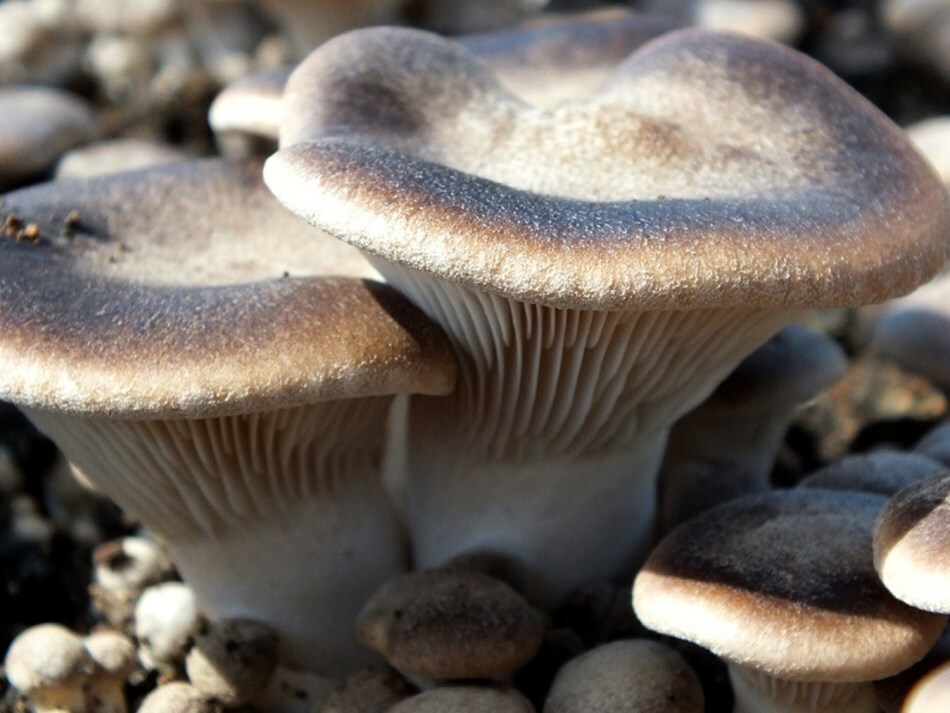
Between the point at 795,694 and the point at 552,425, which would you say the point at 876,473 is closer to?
the point at 795,694

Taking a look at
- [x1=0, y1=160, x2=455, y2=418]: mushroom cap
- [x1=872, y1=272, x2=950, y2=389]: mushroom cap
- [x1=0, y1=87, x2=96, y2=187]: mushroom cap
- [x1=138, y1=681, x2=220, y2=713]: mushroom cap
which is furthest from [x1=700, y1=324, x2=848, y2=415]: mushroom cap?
[x1=0, y1=87, x2=96, y2=187]: mushroom cap

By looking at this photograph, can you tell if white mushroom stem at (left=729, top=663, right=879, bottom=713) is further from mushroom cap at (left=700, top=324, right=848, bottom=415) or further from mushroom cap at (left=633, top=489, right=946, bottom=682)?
mushroom cap at (left=700, top=324, right=848, bottom=415)

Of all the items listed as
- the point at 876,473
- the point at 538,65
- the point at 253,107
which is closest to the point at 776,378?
the point at 876,473

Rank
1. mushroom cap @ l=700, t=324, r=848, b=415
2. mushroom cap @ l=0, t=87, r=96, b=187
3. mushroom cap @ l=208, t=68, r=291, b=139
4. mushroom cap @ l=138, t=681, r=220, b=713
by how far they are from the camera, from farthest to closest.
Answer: mushroom cap @ l=0, t=87, r=96, b=187 < mushroom cap @ l=700, t=324, r=848, b=415 < mushroom cap @ l=208, t=68, r=291, b=139 < mushroom cap @ l=138, t=681, r=220, b=713

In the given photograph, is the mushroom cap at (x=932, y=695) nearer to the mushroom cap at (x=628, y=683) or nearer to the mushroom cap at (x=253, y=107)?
the mushroom cap at (x=628, y=683)

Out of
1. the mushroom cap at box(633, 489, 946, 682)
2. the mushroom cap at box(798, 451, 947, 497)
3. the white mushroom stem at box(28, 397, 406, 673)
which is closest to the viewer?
the mushroom cap at box(633, 489, 946, 682)

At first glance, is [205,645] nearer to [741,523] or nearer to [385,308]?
[385,308]
